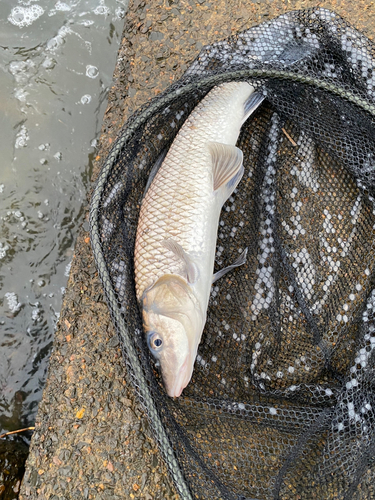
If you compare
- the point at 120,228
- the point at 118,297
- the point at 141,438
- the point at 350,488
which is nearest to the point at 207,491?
the point at 141,438

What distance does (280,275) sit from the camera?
201 cm

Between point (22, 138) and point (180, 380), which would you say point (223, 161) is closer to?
point (180, 380)

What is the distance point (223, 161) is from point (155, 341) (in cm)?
97

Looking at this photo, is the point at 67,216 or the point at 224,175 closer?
the point at 224,175

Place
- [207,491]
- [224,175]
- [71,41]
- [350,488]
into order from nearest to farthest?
[207,491] < [350,488] < [224,175] < [71,41]

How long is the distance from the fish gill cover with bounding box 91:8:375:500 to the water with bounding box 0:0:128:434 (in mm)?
823

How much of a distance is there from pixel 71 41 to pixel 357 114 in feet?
6.82

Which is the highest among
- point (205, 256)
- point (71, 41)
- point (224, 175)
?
point (71, 41)

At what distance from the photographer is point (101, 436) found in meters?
1.86

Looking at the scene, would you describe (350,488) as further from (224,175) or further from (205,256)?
(224,175)

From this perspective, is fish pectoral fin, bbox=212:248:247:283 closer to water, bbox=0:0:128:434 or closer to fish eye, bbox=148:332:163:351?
fish eye, bbox=148:332:163:351

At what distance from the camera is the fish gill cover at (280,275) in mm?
1676

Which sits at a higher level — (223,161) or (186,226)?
(223,161)

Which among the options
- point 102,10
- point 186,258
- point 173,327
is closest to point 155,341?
point 173,327
